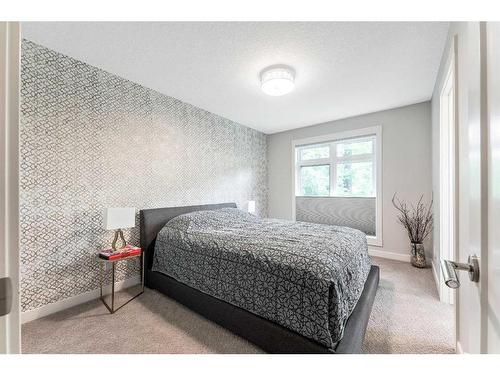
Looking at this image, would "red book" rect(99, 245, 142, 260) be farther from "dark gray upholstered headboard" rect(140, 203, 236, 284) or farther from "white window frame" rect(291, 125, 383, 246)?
"white window frame" rect(291, 125, 383, 246)

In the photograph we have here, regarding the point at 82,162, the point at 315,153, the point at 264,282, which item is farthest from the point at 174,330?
the point at 315,153

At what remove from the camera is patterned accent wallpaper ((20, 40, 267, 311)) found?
1.86 meters

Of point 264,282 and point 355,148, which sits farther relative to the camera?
point 355,148

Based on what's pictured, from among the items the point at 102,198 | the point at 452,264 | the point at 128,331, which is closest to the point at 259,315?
the point at 128,331

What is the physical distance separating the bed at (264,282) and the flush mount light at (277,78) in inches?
62.5

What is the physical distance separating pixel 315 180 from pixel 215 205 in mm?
2194

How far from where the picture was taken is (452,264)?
0.68m

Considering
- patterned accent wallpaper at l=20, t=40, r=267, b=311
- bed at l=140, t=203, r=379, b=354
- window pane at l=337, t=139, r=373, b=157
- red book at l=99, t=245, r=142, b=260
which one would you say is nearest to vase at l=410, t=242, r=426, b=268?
bed at l=140, t=203, r=379, b=354

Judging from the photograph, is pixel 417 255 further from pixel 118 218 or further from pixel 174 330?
pixel 118 218

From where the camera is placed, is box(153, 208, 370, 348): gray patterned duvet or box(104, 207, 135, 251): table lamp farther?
box(104, 207, 135, 251): table lamp

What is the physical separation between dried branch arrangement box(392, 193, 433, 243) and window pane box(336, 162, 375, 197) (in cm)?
53

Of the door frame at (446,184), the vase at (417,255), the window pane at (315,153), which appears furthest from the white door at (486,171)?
the window pane at (315,153)

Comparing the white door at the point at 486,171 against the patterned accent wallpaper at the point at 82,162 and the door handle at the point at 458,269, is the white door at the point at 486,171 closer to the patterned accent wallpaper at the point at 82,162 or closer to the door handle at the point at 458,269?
the door handle at the point at 458,269

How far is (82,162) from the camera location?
7.07 feet
